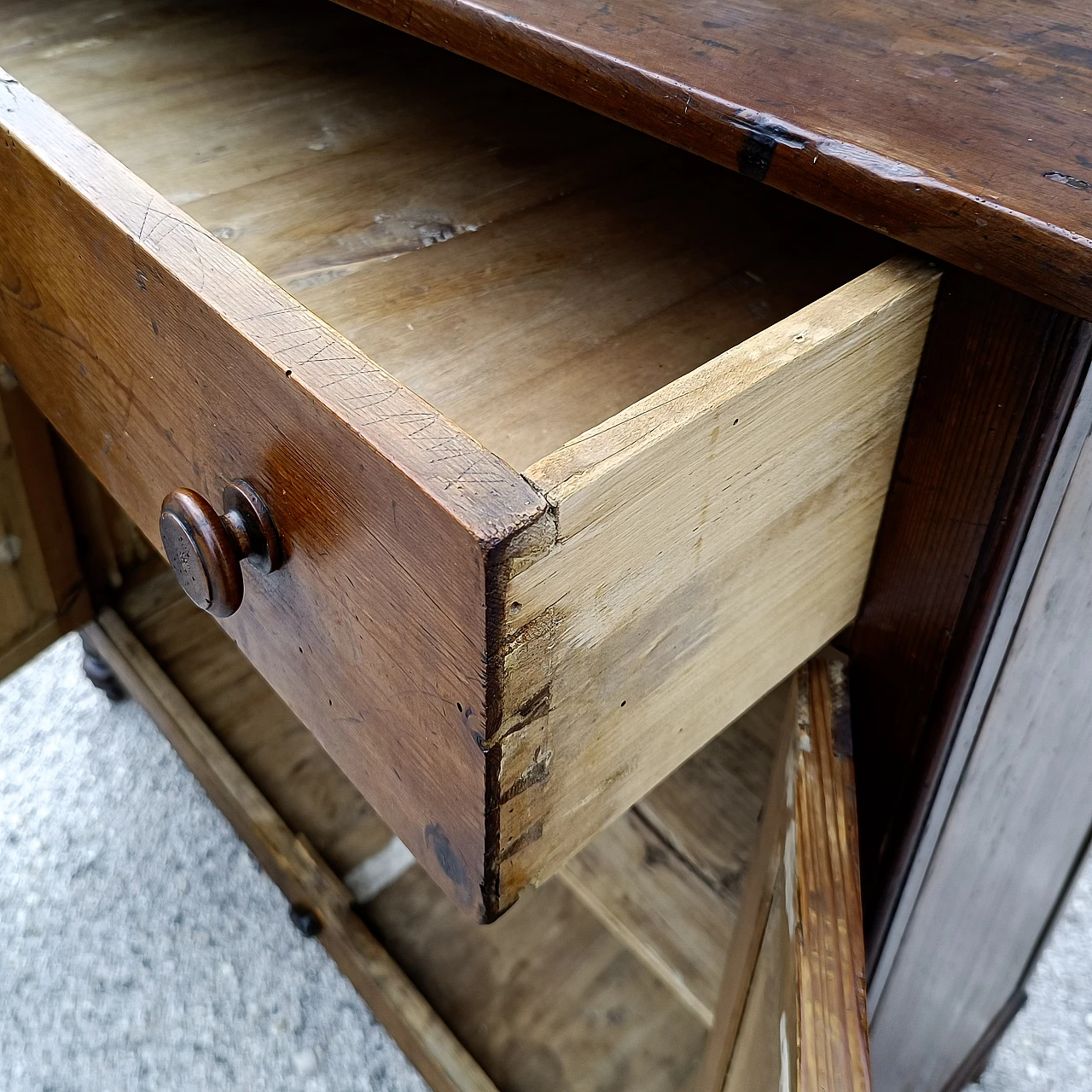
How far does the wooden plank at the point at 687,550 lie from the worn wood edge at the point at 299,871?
1.59 feet

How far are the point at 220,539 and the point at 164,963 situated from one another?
0.70 metres

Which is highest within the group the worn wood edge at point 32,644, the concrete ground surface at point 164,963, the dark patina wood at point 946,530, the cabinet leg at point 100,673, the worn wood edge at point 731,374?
the worn wood edge at point 731,374

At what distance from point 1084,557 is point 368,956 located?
0.63 meters

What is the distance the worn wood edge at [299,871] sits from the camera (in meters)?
0.79

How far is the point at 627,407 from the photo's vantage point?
0.37 metres

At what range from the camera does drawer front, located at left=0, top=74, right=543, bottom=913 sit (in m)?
0.28

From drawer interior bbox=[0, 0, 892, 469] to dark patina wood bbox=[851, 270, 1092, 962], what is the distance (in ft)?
0.33

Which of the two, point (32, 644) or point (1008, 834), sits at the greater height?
point (1008, 834)

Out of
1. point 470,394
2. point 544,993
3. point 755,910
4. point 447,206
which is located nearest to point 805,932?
point 755,910

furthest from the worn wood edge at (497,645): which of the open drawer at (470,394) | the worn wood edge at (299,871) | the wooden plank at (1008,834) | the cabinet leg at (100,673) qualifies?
the cabinet leg at (100,673)

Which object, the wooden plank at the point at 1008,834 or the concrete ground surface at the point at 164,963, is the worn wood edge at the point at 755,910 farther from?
the concrete ground surface at the point at 164,963

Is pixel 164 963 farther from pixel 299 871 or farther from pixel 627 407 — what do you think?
pixel 627 407

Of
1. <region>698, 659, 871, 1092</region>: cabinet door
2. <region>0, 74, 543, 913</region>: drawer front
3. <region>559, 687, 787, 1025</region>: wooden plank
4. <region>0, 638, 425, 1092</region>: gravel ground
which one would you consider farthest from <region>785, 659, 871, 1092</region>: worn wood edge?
<region>0, 638, 425, 1092</region>: gravel ground

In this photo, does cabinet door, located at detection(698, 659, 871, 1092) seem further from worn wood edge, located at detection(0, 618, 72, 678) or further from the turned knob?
worn wood edge, located at detection(0, 618, 72, 678)
